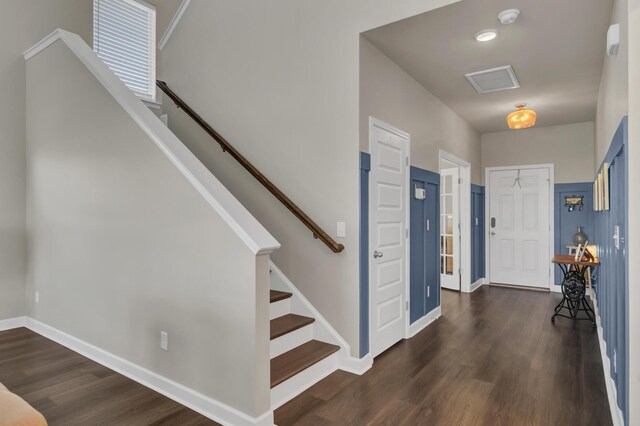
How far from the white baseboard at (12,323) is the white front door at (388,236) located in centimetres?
361

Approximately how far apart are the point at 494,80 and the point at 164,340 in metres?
3.98

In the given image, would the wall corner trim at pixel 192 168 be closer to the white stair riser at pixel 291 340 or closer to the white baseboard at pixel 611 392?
the white stair riser at pixel 291 340

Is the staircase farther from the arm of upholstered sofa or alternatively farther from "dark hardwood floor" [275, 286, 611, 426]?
the arm of upholstered sofa

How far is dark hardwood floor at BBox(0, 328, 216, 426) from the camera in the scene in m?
2.28

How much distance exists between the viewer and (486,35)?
3.09 metres

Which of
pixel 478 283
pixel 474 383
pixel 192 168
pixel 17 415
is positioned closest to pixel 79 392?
pixel 17 415

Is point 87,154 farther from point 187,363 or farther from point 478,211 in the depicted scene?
point 478,211

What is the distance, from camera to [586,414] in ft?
7.85

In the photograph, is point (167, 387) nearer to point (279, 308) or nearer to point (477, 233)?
point (279, 308)

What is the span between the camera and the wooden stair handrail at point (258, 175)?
3033 mm

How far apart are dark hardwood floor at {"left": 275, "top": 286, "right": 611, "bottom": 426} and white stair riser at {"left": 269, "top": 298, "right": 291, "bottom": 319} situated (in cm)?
65

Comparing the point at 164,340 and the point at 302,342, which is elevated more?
the point at 164,340

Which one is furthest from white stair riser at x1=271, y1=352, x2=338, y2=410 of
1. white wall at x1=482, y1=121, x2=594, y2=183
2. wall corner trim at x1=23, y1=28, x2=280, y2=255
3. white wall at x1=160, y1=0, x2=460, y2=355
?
white wall at x1=482, y1=121, x2=594, y2=183

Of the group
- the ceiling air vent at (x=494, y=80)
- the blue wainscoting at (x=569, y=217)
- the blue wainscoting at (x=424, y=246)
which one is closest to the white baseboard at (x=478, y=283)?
the blue wainscoting at (x=569, y=217)
